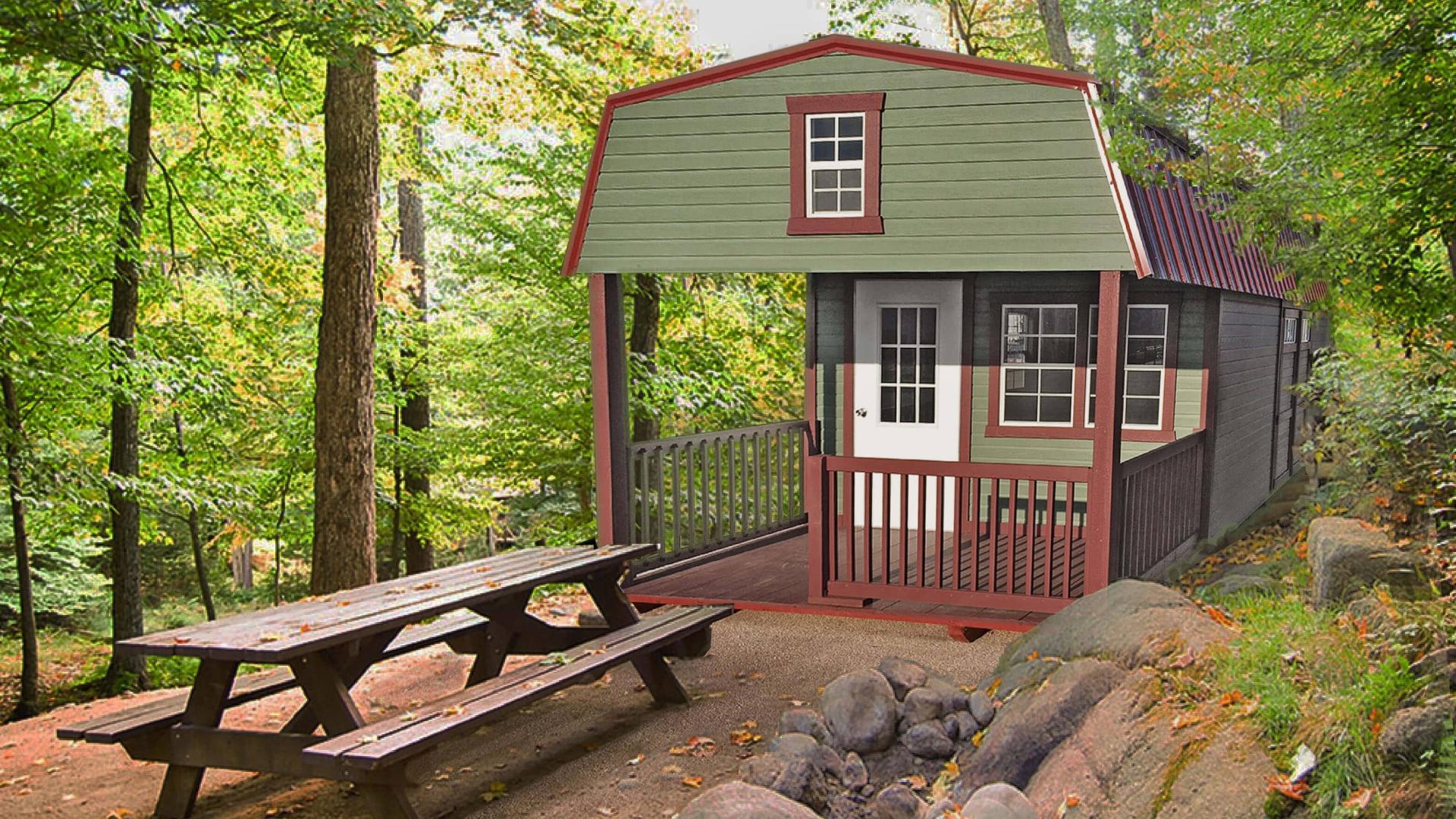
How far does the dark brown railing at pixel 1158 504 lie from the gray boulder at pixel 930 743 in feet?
7.26

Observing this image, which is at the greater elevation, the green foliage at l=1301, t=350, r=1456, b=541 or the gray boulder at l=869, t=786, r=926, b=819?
the green foliage at l=1301, t=350, r=1456, b=541

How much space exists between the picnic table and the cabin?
2.01 meters

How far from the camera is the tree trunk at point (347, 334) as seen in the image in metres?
9.80

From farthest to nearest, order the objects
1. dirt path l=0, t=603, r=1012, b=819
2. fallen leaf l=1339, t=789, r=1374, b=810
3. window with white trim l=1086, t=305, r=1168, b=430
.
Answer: window with white trim l=1086, t=305, r=1168, b=430
dirt path l=0, t=603, r=1012, b=819
fallen leaf l=1339, t=789, r=1374, b=810

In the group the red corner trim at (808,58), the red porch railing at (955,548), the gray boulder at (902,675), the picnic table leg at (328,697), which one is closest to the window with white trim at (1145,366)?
the red porch railing at (955,548)

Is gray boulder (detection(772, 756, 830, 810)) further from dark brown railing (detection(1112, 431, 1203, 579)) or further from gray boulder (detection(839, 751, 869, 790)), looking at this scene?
dark brown railing (detection(1112, 431, 1203, 579))

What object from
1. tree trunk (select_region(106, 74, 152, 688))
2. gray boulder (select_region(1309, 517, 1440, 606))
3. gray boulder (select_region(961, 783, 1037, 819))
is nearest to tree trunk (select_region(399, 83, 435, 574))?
tree trunk (select_region(106, 74, 152, 688))

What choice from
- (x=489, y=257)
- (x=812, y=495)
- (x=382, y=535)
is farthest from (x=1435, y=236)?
(x=382, y=535)

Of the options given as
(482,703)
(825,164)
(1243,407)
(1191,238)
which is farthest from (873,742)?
(1243,407)

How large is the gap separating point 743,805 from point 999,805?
3.39ft

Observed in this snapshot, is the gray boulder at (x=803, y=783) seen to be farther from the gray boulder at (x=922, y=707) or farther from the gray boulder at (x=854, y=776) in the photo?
the gray boulder at (x=922, y=707)

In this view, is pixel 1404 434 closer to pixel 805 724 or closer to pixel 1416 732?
pixel 1416 732

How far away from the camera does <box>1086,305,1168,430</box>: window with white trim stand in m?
10.2

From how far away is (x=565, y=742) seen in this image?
632cm
